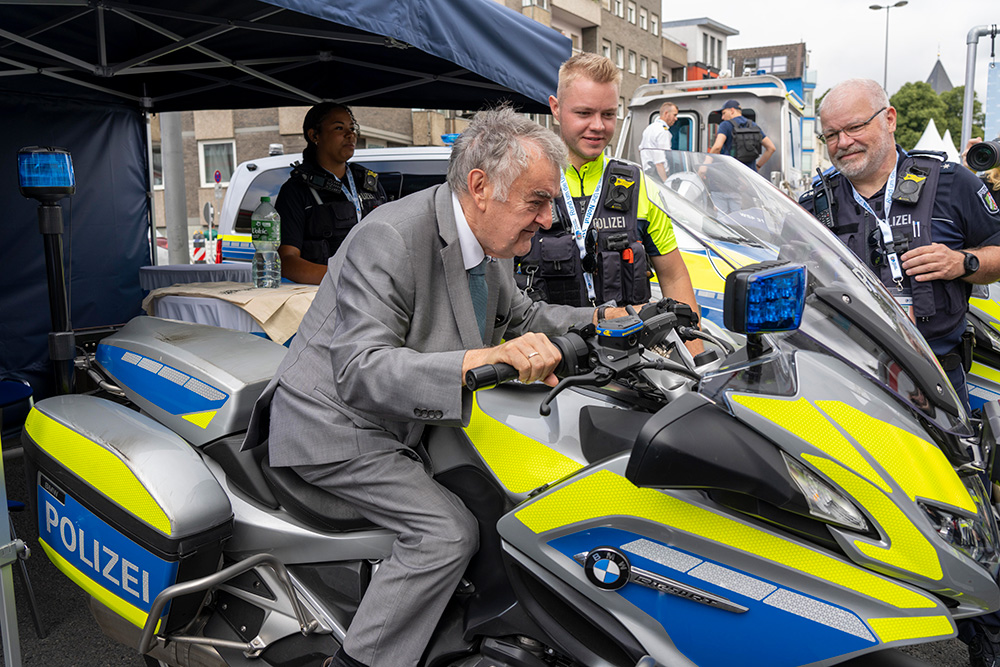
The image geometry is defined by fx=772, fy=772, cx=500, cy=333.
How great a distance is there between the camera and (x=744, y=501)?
147 centimetres

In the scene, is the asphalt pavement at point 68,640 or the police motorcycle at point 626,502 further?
the asphalt pavement at point 68,640

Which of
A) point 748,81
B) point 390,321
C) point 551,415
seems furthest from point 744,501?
point 748,81

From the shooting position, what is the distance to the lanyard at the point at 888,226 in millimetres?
3145

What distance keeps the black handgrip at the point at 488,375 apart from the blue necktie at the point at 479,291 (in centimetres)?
46

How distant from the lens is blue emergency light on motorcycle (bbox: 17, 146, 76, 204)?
8.79ft

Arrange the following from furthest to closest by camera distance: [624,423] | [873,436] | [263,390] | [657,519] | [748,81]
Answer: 1. [748,81]
2. [263,390]
3. [624,423]
4. [657,519]
5. [873,436]

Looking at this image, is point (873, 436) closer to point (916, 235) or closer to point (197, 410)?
point (197, 410)

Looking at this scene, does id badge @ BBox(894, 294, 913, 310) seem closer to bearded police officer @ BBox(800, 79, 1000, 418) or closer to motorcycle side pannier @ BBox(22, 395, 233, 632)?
bearded police officer @ BBox(800, 79, 1000, 418)

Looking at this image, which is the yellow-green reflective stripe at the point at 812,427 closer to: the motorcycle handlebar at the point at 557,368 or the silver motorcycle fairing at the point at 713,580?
the silver motorcycle fairing at the point at 713,580

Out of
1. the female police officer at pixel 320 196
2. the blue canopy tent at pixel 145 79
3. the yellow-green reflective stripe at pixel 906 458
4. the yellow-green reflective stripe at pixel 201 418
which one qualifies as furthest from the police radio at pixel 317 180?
the yellow-green reflective stripe at pixel 906 458

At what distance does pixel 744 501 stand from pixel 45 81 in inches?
190

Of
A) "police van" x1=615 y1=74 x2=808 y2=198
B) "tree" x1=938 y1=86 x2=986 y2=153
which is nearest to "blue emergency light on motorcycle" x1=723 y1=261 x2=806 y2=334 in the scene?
"police van" x1=615 y1=74 x2=808 y2=198

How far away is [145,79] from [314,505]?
421cm

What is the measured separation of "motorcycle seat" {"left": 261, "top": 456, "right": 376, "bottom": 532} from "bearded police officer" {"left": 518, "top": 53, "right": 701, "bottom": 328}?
A: 1.35 metres
